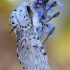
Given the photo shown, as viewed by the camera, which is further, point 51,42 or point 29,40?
point 51,42

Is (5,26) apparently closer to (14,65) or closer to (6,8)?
(6,8)

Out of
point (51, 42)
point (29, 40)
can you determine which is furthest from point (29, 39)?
point (51, 42)

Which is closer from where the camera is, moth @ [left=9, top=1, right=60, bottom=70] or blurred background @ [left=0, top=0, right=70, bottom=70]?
moth @ [left=9, top=1, right=60, bottom=70]

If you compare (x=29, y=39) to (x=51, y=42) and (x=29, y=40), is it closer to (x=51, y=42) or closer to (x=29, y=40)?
(x=29, y=40)

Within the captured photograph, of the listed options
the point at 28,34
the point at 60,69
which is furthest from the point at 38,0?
the point at 60,69

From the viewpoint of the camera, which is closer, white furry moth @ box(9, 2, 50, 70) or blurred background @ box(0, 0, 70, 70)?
white furry moth @ box(9, 2, 50, 70)

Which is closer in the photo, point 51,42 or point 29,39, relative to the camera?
point 29,39
